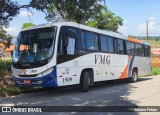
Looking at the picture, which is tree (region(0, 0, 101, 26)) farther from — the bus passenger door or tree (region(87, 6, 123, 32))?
tree (region(87, 6, 123, 32))

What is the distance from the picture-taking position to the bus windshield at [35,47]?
1379cm

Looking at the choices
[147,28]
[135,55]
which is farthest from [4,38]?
[147,28]

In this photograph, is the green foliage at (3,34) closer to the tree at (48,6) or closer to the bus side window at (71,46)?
the tree at (48,6)

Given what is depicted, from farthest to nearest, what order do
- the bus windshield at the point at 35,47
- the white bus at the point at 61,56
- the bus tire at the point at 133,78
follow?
the bus tire at the point at 133,78 < the bus windshield at the point at 35,47 < the white bus at the point at 61,56

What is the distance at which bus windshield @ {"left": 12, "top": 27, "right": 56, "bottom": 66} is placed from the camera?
1379 cm

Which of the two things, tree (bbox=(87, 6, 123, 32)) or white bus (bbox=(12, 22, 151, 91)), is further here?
tree (bbox=(87, 6, 123, 32))

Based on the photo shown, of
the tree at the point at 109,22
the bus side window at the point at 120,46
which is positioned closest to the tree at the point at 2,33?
the bus side window at the point at 120,46

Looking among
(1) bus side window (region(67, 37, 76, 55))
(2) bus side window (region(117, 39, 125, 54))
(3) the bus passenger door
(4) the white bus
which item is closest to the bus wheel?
(4) the white bus

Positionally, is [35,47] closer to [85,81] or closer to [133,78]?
[85,81]

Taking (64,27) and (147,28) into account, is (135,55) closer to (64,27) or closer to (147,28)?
(64,27)

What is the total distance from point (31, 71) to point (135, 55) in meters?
11.7

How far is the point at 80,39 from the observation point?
Answer: 15820mm

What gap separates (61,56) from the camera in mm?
14164

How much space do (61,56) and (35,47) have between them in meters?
1.15
